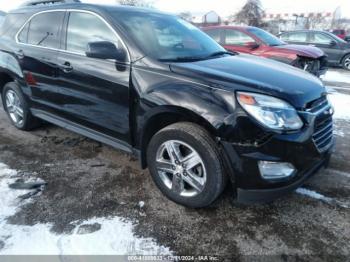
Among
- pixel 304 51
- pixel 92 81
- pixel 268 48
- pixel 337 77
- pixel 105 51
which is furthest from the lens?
pixel 337 77

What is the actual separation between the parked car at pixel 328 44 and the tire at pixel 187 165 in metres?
10.6

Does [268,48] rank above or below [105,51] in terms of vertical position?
below

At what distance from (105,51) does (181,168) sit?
129 centimetres

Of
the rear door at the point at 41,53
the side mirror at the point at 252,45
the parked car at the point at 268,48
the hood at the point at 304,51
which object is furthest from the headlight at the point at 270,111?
the side mirror at the point at 252,45

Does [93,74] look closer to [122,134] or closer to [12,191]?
[122,134]

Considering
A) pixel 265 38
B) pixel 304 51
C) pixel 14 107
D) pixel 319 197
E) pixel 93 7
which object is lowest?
pixel 319 197

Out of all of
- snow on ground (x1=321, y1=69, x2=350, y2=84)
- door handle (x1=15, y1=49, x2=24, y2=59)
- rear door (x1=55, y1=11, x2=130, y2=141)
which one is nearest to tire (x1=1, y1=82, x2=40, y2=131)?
door handle (x1=15, y1=49, x2=24, y2=59)

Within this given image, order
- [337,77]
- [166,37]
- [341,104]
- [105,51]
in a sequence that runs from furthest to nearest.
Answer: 1. [337,77]
2. [341,104]
3. [166,37]
4. [105,51]

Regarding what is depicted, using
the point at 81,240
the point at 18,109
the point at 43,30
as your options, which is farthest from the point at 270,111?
the point at 18,109

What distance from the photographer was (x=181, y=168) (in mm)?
2682

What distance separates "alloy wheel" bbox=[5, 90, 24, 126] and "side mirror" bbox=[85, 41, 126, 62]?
7.18ft

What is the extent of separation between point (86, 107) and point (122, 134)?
587 millimetres

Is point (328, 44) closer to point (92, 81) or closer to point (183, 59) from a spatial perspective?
point (183, 59)

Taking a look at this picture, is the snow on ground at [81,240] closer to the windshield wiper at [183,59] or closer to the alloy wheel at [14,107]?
the windshield wiper at [183,59]
